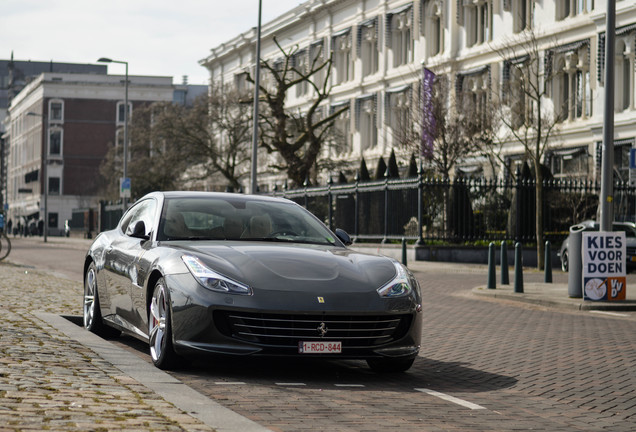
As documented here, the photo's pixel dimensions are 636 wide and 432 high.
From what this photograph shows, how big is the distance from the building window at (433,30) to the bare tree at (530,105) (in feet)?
26.0

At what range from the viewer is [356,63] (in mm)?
60188

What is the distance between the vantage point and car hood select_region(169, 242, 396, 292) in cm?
795

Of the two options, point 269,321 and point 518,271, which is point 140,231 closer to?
point 269,321

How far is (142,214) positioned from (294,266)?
8.22ft

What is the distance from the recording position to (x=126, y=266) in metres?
9.51

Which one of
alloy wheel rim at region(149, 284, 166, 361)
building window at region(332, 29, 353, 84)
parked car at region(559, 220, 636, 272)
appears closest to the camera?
alloy wheel rim at region(149, 284, 166, 361)

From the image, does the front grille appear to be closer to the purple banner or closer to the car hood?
the car hood

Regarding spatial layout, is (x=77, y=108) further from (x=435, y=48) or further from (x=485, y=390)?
(x=485, y=390)

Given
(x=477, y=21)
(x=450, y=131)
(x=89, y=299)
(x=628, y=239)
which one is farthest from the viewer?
(x=477, y=21)

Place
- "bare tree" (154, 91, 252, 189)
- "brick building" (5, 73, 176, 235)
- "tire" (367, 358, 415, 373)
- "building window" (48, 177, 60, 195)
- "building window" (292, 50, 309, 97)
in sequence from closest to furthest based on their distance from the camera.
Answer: "tire" (367, 358, 415, 373)
"bare tree" (154, 91, 252, 189)
"building window" (292, 50, 309, 97)
"brick building" (5, 73, 176, 235)
"building window" (48, 177, 60, 195)

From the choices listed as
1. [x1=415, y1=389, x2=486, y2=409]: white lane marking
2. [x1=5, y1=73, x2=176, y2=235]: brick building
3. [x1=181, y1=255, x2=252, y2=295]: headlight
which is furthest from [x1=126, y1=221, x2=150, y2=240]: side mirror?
[x1=5, y1=73, x2=176, y2=235]: brick building

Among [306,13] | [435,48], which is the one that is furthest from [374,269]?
[306,13]

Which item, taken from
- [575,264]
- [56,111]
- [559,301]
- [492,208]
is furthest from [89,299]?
[56,111]

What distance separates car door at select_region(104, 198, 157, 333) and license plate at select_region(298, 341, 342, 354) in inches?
75.5
